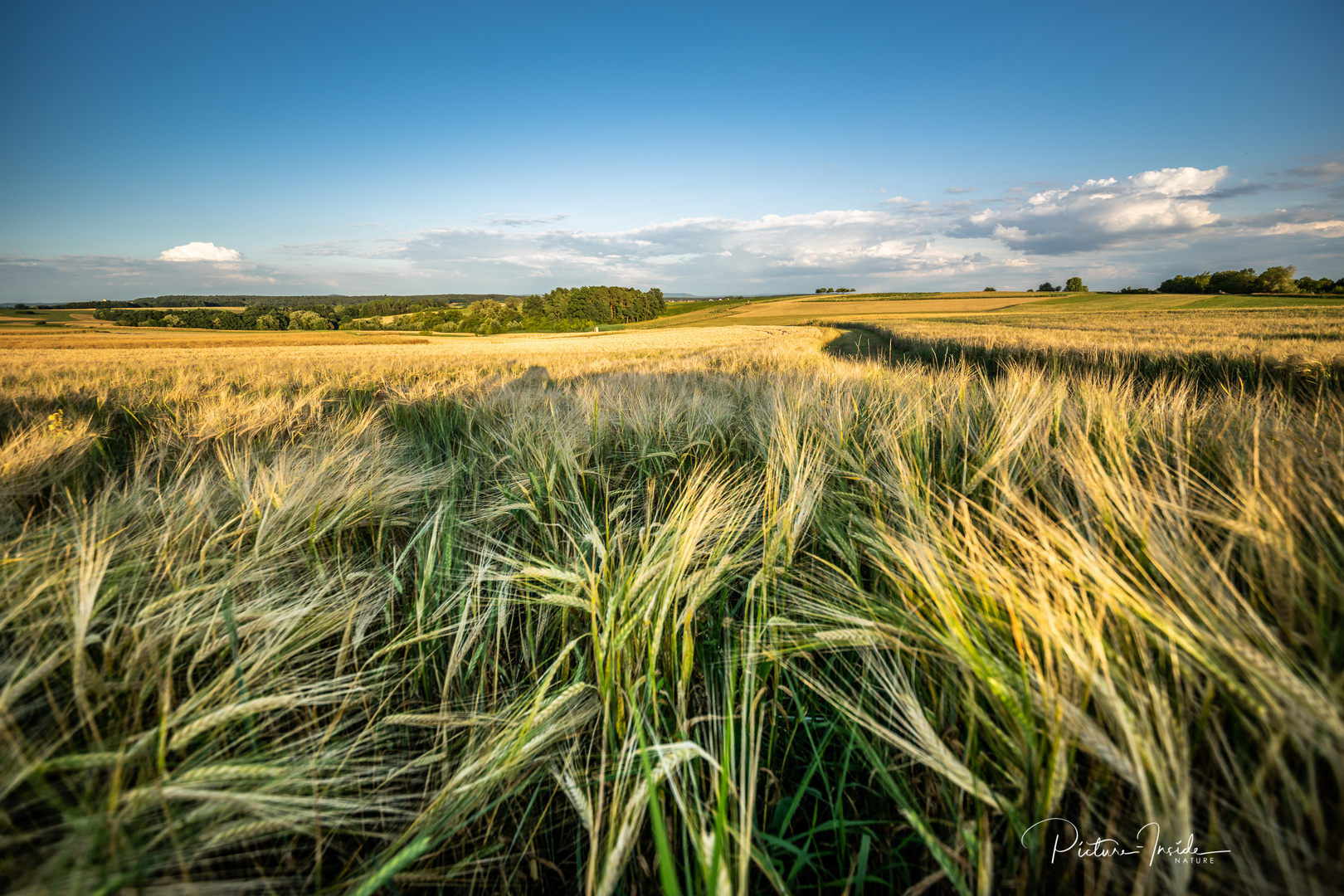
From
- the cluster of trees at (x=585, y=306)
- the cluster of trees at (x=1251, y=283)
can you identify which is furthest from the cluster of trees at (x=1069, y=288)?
the cluster of trees at (x=585, y=306)

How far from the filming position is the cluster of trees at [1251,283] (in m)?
45.5

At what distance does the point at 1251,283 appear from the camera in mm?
49094

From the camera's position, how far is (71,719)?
65cm

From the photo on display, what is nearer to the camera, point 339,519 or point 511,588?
point 511,588

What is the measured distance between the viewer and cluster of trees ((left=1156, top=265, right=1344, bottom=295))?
149ft

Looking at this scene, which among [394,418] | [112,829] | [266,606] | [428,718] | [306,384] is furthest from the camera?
[306,384]

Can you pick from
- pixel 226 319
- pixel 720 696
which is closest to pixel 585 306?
pixel 226 319

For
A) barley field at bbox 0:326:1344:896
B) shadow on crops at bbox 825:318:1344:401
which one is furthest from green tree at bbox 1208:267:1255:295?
barley field at bbox 0:326:1344:896

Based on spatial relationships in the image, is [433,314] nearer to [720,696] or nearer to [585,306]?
[585,306]

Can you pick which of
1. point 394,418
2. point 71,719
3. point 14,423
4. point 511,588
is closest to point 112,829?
point 71,719

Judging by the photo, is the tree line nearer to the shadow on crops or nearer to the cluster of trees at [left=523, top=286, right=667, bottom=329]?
the cluster of trees at [left=523, top=286, right=667, bottom=329]

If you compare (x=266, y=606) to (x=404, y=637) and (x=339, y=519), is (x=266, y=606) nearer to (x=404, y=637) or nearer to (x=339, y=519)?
(x=404, y=637)

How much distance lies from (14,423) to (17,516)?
10.7 ft

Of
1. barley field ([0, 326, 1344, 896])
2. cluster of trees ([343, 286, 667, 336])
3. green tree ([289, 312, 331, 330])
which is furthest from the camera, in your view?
cluster of trees ([343, 286, 667, 336])
